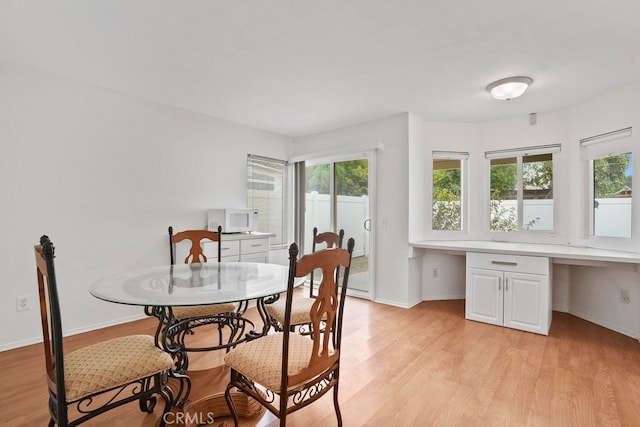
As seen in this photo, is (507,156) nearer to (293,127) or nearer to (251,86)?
(293,127)

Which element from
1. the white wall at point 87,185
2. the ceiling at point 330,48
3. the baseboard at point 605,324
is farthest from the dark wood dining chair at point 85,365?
the baseboard at point 605,324

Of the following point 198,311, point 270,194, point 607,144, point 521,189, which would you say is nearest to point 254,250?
point 270,194

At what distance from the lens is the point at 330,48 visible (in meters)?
2.29

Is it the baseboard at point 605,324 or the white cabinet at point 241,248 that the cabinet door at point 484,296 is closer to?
the baseboard at point 605,324

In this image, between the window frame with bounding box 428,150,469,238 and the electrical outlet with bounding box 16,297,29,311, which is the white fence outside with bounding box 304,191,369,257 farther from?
the electrical outlet with bounding box 16,297,29,311

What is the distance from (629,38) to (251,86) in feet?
9.61

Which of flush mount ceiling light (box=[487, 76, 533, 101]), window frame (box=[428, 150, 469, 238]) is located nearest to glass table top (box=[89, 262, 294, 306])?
flush mount ceiling light (box=[487, 76, 533, 101])

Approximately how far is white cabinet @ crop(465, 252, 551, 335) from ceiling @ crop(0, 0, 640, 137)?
1.71m

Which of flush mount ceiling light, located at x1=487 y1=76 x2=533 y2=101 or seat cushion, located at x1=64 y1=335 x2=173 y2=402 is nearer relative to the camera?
seat cushion, located at x1=64 y1=335 x2=173 y2=402

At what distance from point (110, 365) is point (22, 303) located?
6.75 ft

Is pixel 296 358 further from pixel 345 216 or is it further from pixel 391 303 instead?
pixel 345 216

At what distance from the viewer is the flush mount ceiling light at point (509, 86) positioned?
2.71 meters

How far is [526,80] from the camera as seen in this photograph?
2719 millimetres

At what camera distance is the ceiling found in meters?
1.86
